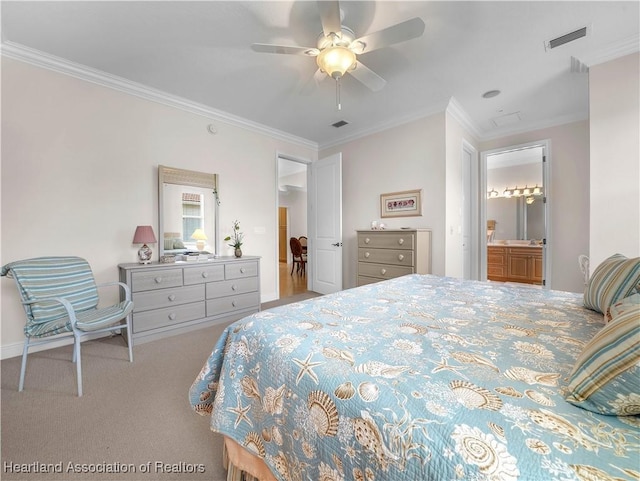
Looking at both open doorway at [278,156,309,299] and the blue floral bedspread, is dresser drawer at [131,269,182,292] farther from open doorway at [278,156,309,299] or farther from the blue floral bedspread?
open doorway at [278,156,309,299]

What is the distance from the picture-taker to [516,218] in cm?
582

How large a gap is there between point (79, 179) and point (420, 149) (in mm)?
3881

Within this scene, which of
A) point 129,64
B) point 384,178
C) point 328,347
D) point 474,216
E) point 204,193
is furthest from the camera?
point 474,216

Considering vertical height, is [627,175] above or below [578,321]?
above

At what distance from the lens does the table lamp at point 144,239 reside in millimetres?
2754

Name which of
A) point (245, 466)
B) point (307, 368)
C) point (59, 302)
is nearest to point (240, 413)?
point (245, 466)

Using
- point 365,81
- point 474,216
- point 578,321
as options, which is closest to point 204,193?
point 365,81

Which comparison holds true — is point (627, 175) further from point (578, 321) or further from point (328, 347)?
point (328, 347)

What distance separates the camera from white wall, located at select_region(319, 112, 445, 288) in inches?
134

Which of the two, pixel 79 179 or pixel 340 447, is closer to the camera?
pixel 340 447

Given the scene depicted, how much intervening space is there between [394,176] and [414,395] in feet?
11.6

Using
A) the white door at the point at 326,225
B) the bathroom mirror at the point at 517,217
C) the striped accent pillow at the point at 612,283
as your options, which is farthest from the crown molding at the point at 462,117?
the striped accent pillow at the point at 612,283

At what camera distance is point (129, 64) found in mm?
2520

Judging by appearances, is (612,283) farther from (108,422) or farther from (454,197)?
(108,422)
